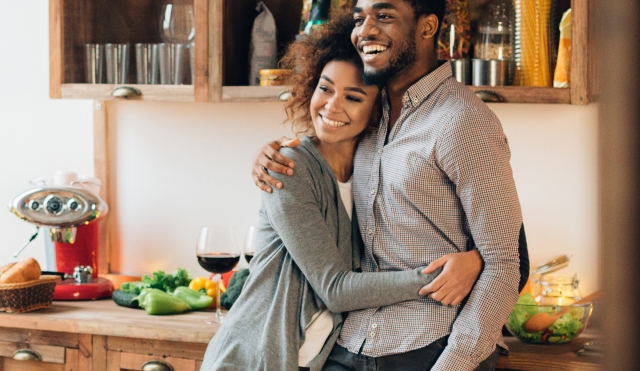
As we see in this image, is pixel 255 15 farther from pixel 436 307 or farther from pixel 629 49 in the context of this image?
pixel 629 49

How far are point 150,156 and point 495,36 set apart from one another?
1.28 meters

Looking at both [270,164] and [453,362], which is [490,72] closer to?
[270,164]

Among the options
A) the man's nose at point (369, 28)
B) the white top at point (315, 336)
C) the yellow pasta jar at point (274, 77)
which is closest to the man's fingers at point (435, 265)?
the white top at point (315, 336)

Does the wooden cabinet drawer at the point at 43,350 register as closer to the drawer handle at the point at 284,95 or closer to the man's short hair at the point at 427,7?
the drawer handle at the point at 284,95

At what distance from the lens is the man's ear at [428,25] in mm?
1499

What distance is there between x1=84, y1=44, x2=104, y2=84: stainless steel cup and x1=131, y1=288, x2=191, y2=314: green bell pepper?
0.66 metres

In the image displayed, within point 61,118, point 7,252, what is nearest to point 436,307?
point 61,118

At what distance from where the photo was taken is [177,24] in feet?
6.81

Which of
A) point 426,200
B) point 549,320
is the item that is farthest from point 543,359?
point 426,200

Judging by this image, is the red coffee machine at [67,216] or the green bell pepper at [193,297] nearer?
the green bell pepper at [193,297]

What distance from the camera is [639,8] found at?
0.55ft

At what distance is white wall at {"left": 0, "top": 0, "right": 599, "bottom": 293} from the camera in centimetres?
239

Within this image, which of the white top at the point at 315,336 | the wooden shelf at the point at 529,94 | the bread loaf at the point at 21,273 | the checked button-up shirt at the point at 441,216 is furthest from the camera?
the bread loaf at the point at 21,273

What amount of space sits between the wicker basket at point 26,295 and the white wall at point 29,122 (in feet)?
2.08
